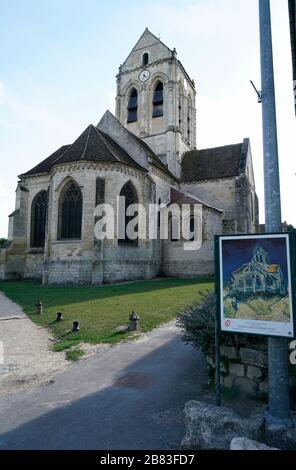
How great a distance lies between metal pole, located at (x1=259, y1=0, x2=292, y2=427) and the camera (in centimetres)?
346

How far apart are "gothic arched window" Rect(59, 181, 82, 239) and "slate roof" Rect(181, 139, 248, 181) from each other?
11624 millimetres

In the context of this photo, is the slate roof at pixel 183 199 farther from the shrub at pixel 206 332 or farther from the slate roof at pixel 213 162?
the shrub at pixel 206 332

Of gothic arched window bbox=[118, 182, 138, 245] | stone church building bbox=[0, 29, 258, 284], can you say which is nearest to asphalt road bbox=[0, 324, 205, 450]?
stone church building bbox=[0, 29, 258, 284]

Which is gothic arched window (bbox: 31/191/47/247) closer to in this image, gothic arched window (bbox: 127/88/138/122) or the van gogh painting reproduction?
gothic arched window (bbox: 127/88/138/122)

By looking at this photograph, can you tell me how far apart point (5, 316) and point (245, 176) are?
2120cm

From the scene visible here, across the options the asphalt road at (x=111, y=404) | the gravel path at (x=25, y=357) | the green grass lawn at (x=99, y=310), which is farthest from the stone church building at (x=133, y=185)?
the asphalt road at (x=111, y=404)

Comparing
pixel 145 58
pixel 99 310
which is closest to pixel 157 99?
pixel 145 58

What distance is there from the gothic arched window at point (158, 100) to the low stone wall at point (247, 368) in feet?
93.4

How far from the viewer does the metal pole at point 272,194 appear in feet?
11.4

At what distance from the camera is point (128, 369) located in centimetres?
574

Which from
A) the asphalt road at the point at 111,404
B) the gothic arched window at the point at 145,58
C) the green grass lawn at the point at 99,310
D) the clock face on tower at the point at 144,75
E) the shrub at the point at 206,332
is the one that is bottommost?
the asphalt road at the point at 111,404

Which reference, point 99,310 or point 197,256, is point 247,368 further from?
point 197,256
